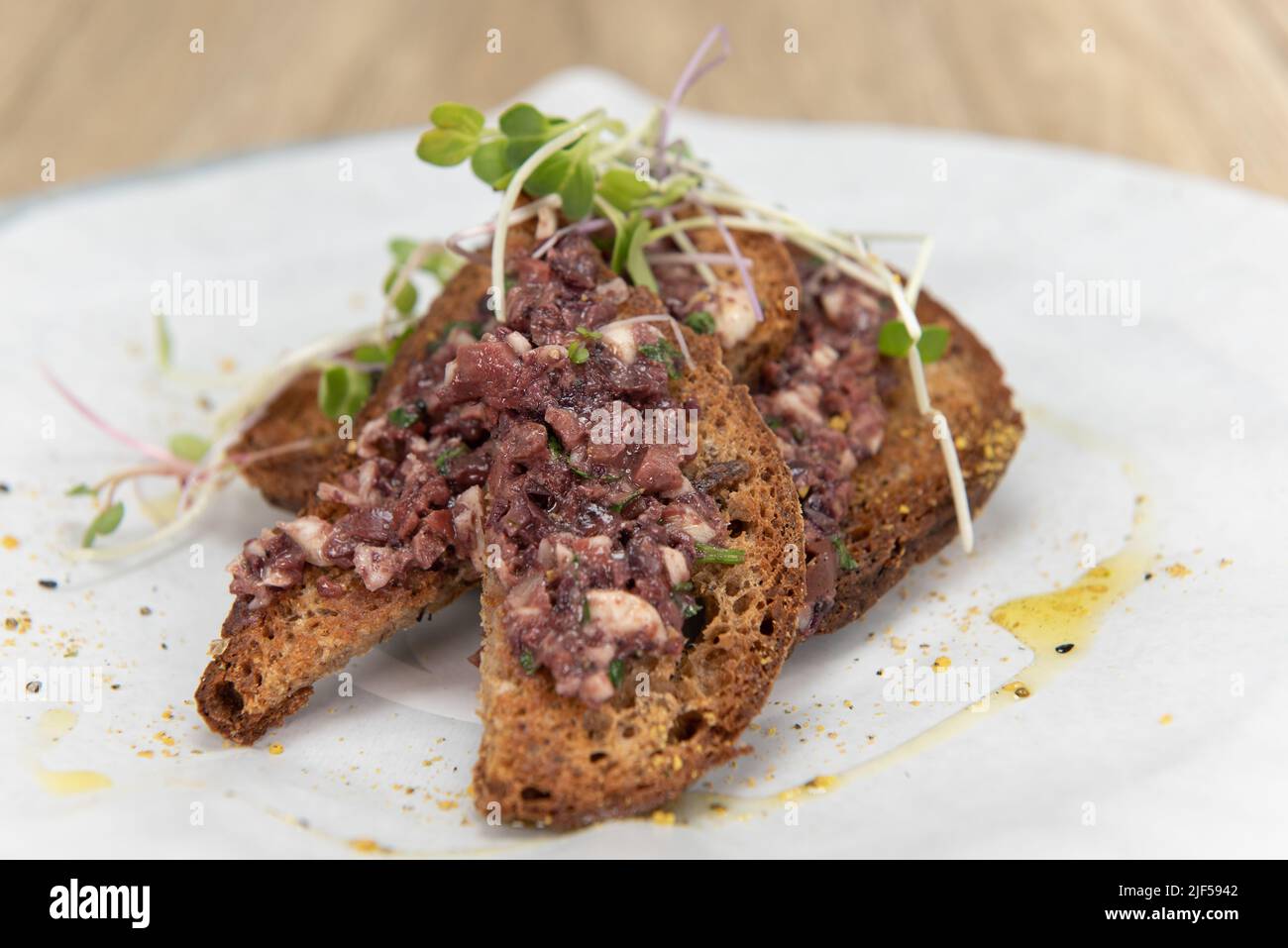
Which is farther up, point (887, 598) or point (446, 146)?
point (446, 146)

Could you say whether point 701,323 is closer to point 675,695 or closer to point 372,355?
point 675,695

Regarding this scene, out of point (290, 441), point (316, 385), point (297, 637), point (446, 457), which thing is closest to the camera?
point (297, 637)

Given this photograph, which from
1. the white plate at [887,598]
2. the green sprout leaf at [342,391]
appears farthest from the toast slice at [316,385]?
the white plate at [887,598]

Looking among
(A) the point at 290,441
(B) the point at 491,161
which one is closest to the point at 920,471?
(B) the point at 491,161

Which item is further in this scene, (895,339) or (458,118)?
(895,339)

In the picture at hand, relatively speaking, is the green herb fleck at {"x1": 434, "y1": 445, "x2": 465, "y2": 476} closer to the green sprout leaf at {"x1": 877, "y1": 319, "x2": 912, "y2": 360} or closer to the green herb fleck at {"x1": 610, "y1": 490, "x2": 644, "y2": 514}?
the green herb fleck at {"x1": 610, "y1": 490, "x2": 644, "y2": 514}

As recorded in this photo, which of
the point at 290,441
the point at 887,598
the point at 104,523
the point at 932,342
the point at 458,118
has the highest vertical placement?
the point at 458,118

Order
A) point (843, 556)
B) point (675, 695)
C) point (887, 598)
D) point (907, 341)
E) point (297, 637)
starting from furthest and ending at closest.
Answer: point (907, 341), point (887, 598), point (843, 556), point (297, 637), point (675, 695)
